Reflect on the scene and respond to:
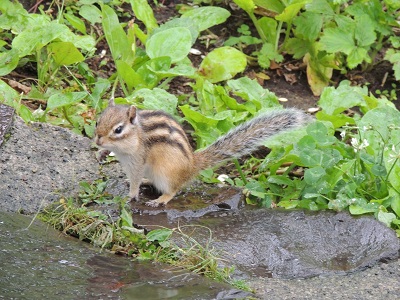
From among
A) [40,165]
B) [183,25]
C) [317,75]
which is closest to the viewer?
[40,165]

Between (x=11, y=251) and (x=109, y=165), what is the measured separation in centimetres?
138

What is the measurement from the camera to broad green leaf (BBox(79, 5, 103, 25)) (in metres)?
6.53

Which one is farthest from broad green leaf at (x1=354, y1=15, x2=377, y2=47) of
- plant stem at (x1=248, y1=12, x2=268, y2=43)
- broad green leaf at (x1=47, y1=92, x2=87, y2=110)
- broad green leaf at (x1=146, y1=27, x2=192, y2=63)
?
broad green leaf at (x1=47, y1=92, x2=87, y2=110)

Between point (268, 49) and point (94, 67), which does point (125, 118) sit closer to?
point (94, 67)

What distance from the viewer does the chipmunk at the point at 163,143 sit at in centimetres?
453

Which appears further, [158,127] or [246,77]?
[246,77]

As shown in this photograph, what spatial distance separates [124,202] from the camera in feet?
14.3

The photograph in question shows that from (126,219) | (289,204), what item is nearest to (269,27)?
(289,204)

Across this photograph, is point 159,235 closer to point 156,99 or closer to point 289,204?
point 289,204

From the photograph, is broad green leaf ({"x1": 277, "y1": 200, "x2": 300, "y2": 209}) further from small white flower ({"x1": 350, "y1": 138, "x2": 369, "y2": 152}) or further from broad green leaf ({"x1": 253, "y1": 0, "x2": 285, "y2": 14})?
broad green leaf ({"x1": 253, "y1": 0, "x2": 285, "y2": 14})

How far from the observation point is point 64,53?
18.9ft

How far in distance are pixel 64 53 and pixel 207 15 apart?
1.42 metres

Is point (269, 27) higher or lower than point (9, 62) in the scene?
lower

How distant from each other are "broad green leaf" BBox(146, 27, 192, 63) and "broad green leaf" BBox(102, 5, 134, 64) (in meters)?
0.22
